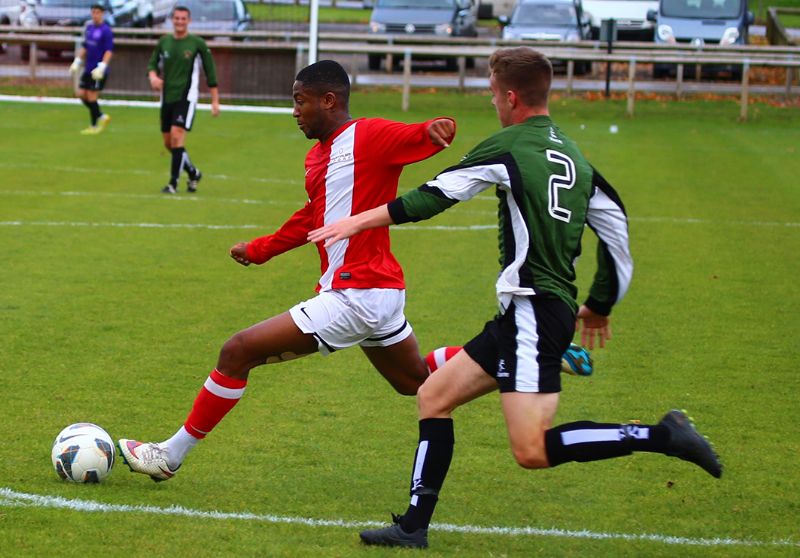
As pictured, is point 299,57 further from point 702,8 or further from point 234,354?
point 234,354

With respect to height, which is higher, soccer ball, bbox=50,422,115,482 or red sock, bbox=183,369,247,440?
red sock, bbox=183,369,247,440

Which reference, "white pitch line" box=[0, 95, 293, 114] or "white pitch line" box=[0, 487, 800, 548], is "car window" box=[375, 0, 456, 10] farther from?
"white pitch line" box=[0, 487, 800, 548]

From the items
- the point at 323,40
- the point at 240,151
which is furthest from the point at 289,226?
the point at 323,40

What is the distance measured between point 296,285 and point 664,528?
224 inches

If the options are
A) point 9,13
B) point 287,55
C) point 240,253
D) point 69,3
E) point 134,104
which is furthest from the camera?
point 9,13

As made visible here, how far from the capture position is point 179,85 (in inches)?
615

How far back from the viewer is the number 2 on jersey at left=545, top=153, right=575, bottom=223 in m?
4.88

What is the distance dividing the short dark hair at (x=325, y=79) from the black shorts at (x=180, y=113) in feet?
32.5

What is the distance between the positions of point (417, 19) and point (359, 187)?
2730 cm

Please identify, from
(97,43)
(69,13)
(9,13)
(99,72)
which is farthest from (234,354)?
(9,13)

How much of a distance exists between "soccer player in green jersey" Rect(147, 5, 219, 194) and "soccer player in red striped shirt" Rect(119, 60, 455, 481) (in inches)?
387

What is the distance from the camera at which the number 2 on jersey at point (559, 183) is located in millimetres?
4879

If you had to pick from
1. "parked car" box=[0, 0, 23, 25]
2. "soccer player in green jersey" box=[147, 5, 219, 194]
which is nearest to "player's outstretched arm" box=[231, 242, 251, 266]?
"soccer player in green jersey" box=[147, 5, 219, 194]

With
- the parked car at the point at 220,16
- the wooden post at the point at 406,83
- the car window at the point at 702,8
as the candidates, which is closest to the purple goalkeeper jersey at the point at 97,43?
the wooden post at the point at 406,83
